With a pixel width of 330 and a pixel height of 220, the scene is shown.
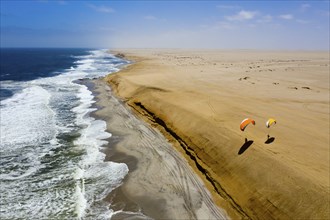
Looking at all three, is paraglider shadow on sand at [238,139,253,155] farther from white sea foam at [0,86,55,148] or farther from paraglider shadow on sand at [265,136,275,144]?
white sea foam at [0,86,55,148]

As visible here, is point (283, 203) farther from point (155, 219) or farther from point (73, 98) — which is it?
point (73, 98)

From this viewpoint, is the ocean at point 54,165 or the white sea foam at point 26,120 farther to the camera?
the white sea foam at point 26,120

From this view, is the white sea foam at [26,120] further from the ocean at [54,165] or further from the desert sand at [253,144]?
the desert sand at [253,144]

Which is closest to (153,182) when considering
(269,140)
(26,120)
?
(269,140)

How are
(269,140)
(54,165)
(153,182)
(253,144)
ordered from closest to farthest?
(153,182) → (253,144) → (54,165) → (269,140)

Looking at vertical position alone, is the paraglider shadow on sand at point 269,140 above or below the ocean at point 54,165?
above

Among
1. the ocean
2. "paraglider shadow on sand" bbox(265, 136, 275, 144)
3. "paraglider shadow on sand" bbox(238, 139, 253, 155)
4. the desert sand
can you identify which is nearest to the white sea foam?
the ocean

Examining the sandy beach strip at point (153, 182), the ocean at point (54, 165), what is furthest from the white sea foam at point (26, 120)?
the sandy beach strip at point (153, 182)

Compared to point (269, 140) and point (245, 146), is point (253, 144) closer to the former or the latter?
point (245, 146)

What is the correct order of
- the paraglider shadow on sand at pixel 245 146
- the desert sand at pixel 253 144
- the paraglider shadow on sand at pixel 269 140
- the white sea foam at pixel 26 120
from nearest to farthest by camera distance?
the desert sand at pixel 253 144 < the paraglider shadow on sand at pixel 245 146 < the paraglider shadow on sand at pixel 269 140 < the white sea foam at pixel 26 120
